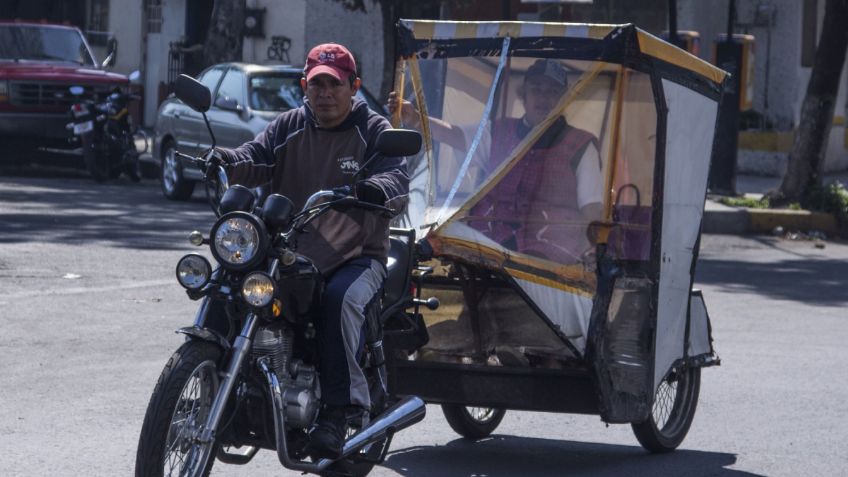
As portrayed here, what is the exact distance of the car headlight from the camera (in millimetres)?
4891

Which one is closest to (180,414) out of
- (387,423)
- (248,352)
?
(248,352)

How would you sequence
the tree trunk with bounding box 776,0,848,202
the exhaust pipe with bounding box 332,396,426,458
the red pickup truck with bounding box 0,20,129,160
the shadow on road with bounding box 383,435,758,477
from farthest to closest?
the red pickup truck with bounding box 0,20,129,160, the tree trunk with bounding box 776,0,848,202, the shadow on road with bounding box 383,435,758,477, the exhaust pipe with bounding box 332,396,426,458

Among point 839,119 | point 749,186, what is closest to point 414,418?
point 749,186

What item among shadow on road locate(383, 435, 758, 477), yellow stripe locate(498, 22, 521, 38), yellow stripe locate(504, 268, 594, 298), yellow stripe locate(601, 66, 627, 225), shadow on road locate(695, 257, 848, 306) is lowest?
shadow on road locate(695, 257, 848, 306)

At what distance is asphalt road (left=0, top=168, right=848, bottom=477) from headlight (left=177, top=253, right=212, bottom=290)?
161 cm

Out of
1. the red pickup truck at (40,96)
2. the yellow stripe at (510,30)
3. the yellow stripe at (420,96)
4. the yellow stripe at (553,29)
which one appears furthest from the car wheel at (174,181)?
the yellow stripe at (553,29)

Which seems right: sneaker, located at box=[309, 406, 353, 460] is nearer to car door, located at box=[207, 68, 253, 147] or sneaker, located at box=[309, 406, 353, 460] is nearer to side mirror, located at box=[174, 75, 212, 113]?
side mirror, located at box=[174, 75, 212, 113]

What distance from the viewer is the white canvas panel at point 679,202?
22.9 ft

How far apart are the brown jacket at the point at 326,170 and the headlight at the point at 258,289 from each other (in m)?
0.62

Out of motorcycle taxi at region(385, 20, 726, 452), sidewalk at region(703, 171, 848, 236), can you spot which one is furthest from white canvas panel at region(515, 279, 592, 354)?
sidewalk at region(703, 171, 848, 236)

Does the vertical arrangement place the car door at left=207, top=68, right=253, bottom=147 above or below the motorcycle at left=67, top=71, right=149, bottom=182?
above

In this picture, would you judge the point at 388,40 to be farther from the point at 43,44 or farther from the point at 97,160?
the point at 97,160

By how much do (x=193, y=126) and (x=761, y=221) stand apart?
669 centimetres

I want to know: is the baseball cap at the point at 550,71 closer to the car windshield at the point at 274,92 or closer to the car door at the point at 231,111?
the car door at the point at 231,111
